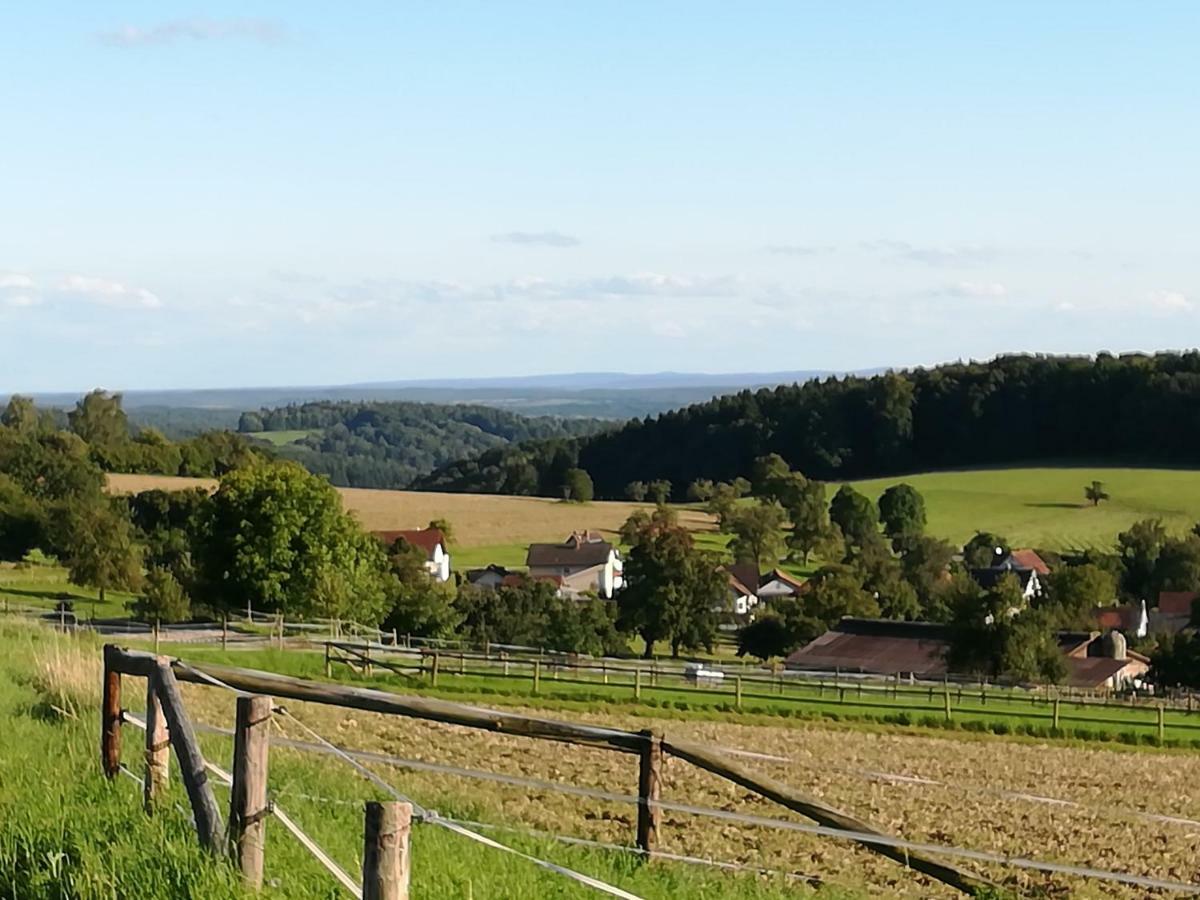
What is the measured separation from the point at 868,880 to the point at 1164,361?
141m

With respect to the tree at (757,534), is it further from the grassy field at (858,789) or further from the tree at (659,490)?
the grassy field at (858,789)

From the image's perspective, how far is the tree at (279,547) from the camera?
49.7 m

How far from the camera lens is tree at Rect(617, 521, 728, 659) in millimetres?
70312

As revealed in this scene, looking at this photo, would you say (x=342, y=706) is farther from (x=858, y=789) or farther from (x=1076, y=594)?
(x=1076, y=594)

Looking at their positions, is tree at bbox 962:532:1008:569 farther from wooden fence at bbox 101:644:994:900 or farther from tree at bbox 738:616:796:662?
wooden fence at bbox 101:644:994:900

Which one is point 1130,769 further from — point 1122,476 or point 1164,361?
point 1164,361

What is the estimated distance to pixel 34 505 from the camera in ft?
236

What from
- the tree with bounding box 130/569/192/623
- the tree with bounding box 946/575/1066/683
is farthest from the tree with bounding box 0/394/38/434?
the tree with bounding box 946/575/1066/683

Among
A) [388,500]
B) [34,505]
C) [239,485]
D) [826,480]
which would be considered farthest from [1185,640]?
[826,480]

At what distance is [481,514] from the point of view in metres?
110

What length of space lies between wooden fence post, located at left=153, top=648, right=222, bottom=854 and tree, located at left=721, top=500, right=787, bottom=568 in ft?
299

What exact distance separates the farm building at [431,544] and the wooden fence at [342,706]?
7516 cm

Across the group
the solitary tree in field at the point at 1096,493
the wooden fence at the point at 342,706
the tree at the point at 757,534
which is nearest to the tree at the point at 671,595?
the tree at the point at 757,534

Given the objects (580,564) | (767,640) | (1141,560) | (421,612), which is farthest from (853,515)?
(421,612)
